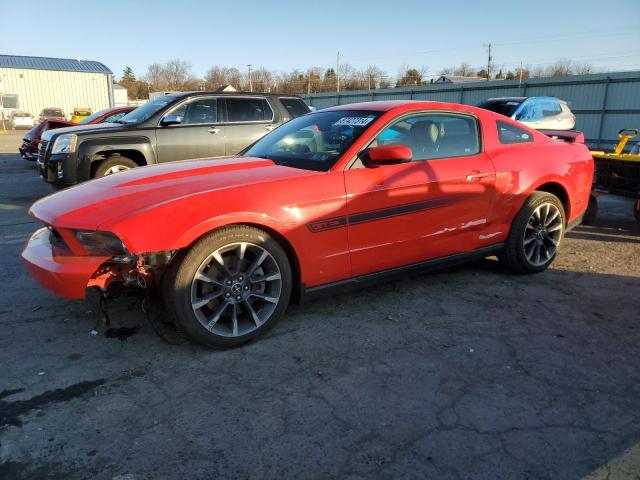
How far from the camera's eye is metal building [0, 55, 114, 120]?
42.3m

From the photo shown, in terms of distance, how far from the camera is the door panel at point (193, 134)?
763 centimetres

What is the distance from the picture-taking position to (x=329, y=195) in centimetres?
345

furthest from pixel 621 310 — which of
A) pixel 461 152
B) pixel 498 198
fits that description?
pixel 461 152

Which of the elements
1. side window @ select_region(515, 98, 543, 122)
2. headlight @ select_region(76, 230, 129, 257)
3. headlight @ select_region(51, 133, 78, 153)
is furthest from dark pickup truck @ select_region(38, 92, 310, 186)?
side window @ select_region(515, 98, 543, 122)

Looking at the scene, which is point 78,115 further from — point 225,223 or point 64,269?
point 225,223

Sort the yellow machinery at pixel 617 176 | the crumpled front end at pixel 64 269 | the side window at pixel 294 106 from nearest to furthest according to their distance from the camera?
the crumpled front end at pixel 64 269
the yellow machinery at pixel 617 176
the side window at pixel 294 106

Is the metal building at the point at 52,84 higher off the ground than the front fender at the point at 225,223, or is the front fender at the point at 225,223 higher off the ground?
the metal building at the point at 52,84

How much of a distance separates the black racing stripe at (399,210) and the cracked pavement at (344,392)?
76 centimetres

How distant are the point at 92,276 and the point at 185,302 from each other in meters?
0.58

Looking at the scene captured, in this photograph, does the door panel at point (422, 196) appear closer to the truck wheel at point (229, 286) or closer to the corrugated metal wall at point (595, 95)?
the truck wheel at point (229, 286)

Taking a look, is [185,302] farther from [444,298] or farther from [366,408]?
[444,298]

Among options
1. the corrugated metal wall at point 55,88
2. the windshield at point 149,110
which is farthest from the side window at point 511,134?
the corrugated metal wall at point 55,88

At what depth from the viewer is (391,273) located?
12.6 feet

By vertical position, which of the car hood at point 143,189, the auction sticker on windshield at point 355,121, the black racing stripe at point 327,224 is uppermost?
the auction sticker on windshield at point 355,121
